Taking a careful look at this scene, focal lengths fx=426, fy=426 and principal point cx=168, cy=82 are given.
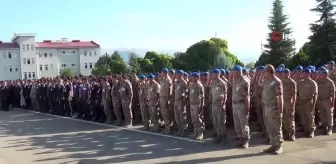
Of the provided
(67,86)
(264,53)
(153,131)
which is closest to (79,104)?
(67,86)

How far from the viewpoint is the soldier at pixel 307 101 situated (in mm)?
11258

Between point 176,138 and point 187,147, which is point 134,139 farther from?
point 187,147

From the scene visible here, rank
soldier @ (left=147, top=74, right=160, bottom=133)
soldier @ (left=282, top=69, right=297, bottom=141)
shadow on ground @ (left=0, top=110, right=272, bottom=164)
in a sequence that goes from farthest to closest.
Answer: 1. soldier @ (left=147, top=74, right=160, bottom=133)
2. soldier @ (left=282, top=69, right=297, bottom=141)
3. shadow on ground @ (left=0, top=110, right=272, bottom=164)

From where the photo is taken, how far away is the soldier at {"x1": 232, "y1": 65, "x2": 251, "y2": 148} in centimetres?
1013

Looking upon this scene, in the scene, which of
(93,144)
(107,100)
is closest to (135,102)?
(107,100)

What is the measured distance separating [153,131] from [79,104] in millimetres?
6313

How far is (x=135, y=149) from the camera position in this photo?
417 inches

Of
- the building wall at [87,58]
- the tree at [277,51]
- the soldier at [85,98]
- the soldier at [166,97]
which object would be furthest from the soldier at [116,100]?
the building wall at [87,58]

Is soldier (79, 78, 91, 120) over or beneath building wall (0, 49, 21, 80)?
beneath

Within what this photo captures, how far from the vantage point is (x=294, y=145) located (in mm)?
10000

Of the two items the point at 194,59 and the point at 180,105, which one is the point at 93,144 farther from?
the point at 194,59

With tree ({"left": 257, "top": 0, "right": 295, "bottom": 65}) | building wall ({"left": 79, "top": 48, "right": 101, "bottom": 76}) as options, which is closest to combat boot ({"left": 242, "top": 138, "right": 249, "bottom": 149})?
tree ({"left": 257, "top": 0, "right": 295, "bottom": 65})

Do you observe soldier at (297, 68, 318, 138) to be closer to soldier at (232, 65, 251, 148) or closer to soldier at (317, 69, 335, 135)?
soldier at (317, 69, 335, 135)

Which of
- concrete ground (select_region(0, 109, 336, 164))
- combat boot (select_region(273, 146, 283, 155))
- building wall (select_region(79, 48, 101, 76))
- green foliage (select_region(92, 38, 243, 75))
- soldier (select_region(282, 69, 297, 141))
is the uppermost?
building wall (select_region(79, 48, 101, 76))
